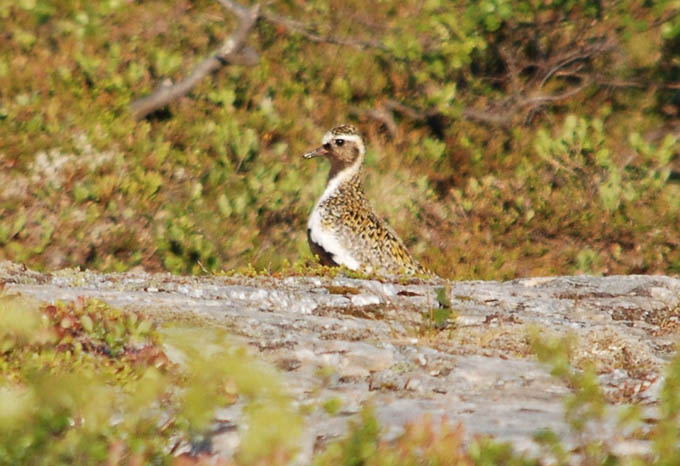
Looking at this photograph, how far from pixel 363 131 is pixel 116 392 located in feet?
33.8

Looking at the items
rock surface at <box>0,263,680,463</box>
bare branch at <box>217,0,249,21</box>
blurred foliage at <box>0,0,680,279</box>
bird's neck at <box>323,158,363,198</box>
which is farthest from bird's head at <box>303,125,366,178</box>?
rock surface at <box>0,263,680,463</box>

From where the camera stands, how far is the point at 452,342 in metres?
6.59

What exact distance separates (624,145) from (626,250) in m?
2.21

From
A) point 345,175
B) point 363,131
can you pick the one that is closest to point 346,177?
point 345,175

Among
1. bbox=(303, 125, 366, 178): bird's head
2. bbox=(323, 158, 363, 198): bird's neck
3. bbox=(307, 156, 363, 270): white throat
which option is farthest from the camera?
bbox=(303, 125, 366, 178): bird's head

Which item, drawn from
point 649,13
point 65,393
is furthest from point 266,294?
point 649,13

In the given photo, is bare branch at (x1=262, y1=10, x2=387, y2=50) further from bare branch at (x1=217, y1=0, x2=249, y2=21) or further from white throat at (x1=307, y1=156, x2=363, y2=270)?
white throat at (x1=307, y1=156, x2=363, y2=270)

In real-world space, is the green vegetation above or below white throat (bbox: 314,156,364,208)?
above

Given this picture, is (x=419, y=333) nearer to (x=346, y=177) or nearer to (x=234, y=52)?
(x=346, y=177)

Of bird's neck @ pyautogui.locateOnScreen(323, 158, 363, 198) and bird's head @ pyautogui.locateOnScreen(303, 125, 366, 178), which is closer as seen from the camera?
bird's neck @ pyautogui.locateOnScreen(323, 158, 363, 198)

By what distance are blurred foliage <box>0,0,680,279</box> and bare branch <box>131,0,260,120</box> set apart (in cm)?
13

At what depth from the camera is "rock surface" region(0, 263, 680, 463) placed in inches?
205

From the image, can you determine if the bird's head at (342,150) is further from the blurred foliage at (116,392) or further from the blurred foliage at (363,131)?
the blurred foliage at (116,392)

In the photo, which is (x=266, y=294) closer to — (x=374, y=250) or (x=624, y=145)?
(x=374, y=250)
